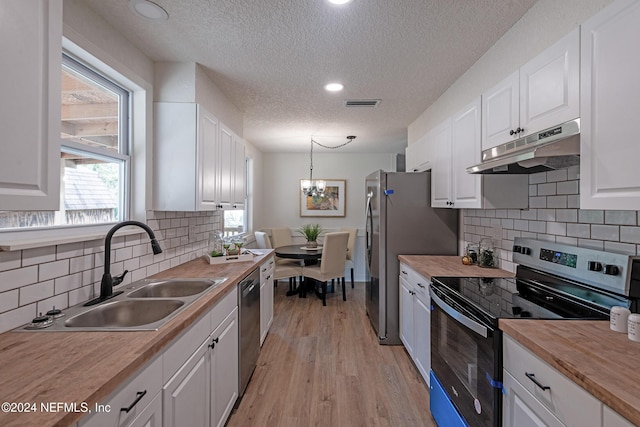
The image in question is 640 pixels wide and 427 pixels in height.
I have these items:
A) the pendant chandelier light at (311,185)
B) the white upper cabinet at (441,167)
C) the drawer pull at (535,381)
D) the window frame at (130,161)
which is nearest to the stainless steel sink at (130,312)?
the window frame at (130,161)

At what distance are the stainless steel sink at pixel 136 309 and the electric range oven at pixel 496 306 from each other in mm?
1367

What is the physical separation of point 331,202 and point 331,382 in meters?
3.70

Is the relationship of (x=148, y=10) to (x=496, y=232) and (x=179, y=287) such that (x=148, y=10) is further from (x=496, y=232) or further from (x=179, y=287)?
(x=496, y=232)

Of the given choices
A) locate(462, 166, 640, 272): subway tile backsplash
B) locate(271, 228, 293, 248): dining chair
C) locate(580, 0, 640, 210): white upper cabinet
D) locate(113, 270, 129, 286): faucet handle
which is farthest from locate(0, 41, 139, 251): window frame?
locate(271, 228, 293, 248): dining chair

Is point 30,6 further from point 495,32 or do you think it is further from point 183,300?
point 495,32

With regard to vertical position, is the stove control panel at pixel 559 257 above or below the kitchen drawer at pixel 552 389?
above

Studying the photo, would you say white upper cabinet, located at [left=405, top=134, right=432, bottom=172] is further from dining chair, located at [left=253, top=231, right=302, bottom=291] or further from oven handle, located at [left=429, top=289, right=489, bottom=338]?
dining chair, located at [left=253, top=231, right=302, bottom=291]

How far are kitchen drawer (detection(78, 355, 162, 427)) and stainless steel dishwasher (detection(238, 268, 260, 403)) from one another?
1.00 m

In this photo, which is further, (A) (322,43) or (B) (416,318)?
(B) (416,318)

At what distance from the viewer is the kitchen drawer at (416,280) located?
2236mm

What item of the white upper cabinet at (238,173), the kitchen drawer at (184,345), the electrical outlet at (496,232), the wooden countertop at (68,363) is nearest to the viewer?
the wooden countertop at (68,363)

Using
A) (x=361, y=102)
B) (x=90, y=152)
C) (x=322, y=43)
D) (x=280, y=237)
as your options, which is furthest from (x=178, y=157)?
(x=280, y=237)

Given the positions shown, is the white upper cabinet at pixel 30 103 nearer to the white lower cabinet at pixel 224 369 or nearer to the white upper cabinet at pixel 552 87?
the white lower cabinet at pixel 224 369

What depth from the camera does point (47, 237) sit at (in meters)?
1.39
